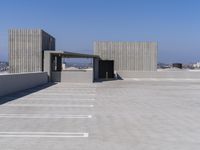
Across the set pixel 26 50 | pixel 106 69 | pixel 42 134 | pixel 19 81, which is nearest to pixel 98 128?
pixel 42 134

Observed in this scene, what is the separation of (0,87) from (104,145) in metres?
11.6

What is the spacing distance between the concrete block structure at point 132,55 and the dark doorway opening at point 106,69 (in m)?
0.60

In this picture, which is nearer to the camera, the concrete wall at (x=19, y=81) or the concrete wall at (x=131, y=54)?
the concrete wall at (x=19, y=81)

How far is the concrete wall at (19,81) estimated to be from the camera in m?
18.2

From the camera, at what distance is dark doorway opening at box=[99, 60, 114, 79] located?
41.6 metres

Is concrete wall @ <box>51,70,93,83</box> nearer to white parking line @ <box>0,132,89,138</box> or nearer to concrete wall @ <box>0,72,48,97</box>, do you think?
concrete wall @ <box>0,72,48,97</box>

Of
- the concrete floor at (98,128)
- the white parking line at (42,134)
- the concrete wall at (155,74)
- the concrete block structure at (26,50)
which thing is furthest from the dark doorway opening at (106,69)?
the white parking line at (42,134)

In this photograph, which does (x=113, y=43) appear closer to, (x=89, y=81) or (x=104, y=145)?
(x=89, y=81)

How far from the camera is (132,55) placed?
42594 mm

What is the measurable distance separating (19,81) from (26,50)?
10.1 metres

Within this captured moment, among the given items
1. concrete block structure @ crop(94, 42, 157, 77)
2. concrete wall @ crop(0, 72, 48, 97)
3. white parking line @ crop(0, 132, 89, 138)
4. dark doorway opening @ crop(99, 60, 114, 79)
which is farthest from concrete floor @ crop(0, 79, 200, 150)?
concrete block structure @ crop(94, 42, 157, 77)

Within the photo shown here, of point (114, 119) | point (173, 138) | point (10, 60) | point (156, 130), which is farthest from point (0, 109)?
point (10, 60)

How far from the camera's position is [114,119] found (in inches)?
418

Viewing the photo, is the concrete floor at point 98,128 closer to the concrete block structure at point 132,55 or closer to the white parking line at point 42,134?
the white parking line at point 42,134
